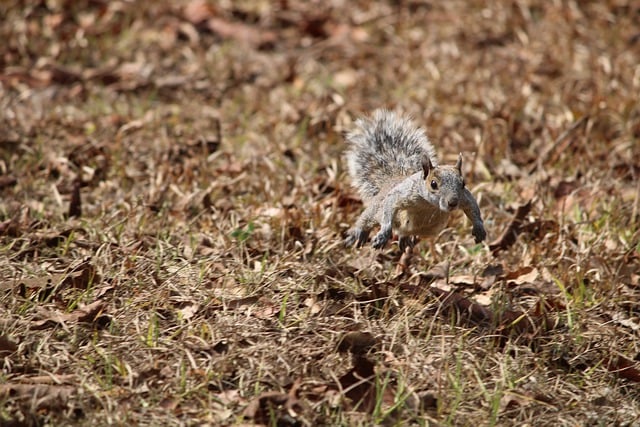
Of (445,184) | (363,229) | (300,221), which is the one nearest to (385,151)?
(363,229)

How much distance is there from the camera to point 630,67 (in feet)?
22.5

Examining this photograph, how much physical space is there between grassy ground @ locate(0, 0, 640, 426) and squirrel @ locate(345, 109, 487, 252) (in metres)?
0.31

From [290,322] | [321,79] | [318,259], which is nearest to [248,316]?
[290,322]

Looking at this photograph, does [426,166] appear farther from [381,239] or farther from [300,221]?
[300,221]

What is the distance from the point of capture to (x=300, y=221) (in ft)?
14.9

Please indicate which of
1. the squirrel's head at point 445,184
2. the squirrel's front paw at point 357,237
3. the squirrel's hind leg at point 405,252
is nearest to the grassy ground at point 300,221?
the squirrel's hind leg at point 405,252

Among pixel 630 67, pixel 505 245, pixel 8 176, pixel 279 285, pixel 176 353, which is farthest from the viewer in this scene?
pixel 630 67

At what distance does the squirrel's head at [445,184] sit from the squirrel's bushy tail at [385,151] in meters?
0.52

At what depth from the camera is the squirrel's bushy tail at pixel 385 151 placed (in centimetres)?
414

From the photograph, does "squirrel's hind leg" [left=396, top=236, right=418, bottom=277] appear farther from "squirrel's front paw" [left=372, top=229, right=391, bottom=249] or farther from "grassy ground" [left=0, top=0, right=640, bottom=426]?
"squirrel's front paw" [left=372, top=229, right=391, bottom=249]

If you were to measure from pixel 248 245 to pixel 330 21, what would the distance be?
4006 millimetres

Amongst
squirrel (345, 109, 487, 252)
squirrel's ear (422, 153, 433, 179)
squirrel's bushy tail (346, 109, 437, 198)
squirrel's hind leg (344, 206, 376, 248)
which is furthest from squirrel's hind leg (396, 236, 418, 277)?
squirrel's ear (422, 153, 433, 179)

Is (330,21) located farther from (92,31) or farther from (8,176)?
(8,176)

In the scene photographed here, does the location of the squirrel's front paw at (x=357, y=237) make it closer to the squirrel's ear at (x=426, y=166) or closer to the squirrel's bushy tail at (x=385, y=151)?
the squirrel's bushy tail at (x=385, y=151)
